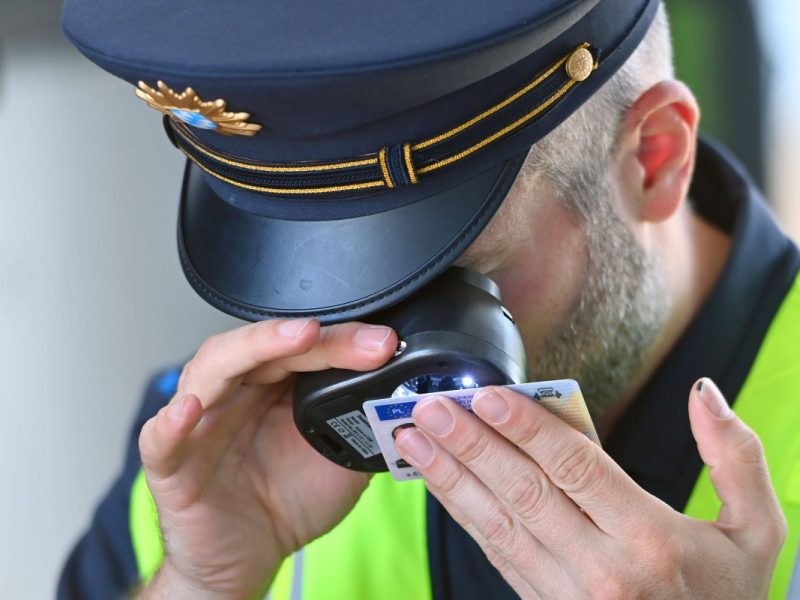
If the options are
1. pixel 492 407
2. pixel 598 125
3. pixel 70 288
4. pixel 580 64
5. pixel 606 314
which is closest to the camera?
pixel 492 407

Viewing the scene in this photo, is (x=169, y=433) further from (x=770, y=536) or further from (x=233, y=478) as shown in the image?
(x=770, y=536)

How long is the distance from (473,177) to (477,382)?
0.70 feet

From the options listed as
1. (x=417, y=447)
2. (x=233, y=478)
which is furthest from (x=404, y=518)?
(x=417, y=447)

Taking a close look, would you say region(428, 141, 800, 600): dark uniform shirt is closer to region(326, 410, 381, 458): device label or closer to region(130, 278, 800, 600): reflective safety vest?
region(130, 278, 800, 600): reflective safety vest

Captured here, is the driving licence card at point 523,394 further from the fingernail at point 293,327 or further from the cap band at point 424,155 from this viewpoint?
the cap band at point 424,155

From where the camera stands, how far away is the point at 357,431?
131 cm

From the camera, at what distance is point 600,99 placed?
1.43 meters

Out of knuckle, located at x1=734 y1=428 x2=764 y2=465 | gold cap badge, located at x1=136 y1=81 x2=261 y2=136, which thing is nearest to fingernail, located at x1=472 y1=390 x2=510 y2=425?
knuckle, located at x1=734 y1=428 x2=764 y2=465

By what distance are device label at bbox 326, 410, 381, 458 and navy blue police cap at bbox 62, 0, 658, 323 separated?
4.8 inches

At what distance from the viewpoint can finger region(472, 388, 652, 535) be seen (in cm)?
111

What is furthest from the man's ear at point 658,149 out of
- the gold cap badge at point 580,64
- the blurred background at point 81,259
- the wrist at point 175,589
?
the blurred background at point 81,259

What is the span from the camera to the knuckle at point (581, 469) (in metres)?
1.12

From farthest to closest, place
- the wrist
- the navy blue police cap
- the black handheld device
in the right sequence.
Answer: the wrist < the black handheld device < the navy blue police cap

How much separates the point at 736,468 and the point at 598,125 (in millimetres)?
490
